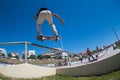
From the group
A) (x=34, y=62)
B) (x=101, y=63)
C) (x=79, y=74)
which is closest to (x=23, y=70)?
(x=34, y=62)

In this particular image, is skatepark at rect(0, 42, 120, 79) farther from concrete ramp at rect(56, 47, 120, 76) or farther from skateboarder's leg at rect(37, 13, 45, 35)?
skateboarder's leg at rect(37, 13, 45, 35)

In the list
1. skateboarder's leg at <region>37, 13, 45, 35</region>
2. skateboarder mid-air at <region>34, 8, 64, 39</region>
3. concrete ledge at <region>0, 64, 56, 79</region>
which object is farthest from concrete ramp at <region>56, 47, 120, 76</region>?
→ skateboarder's leg at <region>37, 13, 45, 35</region>

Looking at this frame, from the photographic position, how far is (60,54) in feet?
40.1

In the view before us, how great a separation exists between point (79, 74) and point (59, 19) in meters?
4.87

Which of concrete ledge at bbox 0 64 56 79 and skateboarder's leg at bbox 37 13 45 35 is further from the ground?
skateboarder's leg at bbox 37 13 45 35

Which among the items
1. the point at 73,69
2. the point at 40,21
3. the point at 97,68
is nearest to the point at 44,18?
the point at 40,21

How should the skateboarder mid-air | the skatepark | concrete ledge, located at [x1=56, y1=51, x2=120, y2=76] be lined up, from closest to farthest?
concrete ledge, located at [x1=56, y1=51, x2=120, y2=76]
the skatepark
the skateboarder mid-air

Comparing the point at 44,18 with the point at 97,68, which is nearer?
the point at 97,68

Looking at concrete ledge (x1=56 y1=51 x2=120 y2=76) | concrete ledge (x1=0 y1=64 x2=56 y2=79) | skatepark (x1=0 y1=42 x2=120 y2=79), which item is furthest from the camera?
concrete ledge (x1=0 y1=64 x2=56 y2=79)

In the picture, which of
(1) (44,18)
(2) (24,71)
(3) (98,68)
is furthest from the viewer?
(1) (44,18)

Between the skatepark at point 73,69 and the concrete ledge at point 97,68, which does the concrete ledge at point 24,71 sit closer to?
the skatepark at point 73,69

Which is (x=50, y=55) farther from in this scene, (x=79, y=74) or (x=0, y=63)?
(x=0, y=63)

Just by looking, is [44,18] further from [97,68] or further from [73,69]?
[97,68]

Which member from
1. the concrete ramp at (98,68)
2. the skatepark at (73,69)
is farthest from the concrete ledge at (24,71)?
the concrete ramp at (98,68)
